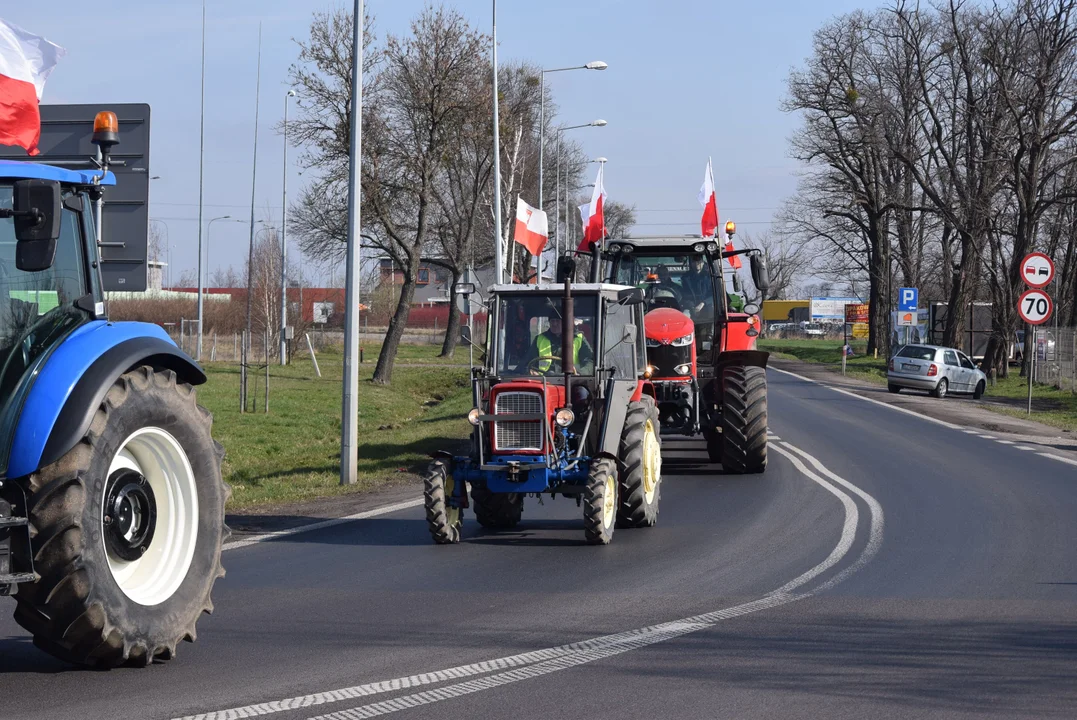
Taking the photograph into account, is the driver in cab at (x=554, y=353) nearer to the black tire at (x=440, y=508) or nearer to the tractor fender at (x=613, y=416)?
the tractor fender at (x=613, y=416)

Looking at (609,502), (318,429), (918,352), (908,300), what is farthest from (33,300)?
(908,300)

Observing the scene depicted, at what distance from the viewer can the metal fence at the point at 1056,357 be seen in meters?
39.1

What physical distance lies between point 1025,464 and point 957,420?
31.5 ft

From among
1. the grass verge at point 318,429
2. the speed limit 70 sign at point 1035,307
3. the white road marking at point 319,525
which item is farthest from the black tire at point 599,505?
the speed limit 70 sign at point 1035,307

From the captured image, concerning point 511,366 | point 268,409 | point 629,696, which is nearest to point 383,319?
point 268,409

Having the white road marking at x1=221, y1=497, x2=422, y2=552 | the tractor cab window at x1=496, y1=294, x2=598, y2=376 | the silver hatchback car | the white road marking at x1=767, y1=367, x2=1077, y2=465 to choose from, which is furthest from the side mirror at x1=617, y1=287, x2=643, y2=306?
the silver hatchback car

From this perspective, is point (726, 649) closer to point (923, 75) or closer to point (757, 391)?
point (757, 391)

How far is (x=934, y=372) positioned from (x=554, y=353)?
27.9 metres

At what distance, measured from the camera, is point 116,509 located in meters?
6.23

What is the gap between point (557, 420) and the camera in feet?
35.0

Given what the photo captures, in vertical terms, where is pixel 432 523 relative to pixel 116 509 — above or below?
below

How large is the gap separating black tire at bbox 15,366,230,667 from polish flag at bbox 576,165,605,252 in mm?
12309

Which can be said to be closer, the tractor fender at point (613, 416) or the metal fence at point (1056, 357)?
the tractor fender at point (613, 416)

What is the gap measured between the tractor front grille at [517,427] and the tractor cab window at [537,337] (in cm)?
84
